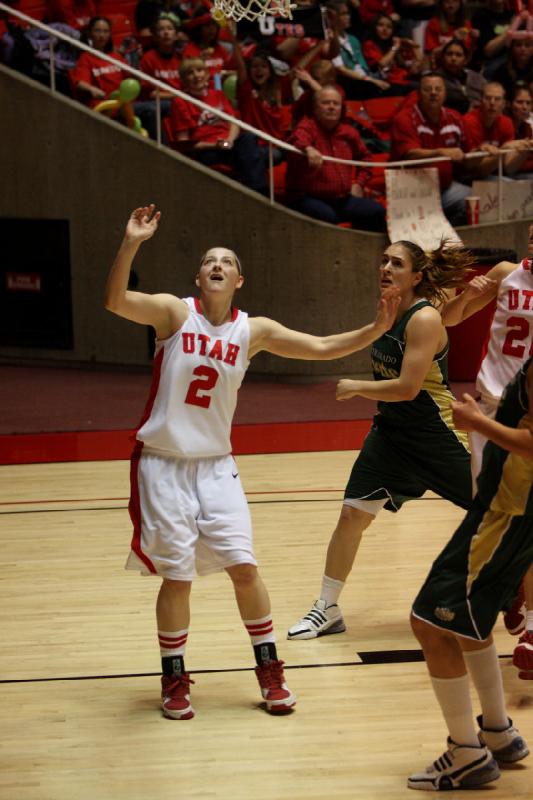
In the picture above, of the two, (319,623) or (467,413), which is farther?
(319,623)

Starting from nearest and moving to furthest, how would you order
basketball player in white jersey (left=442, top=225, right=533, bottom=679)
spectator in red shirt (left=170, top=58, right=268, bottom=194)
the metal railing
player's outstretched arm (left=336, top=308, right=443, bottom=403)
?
player's outstretched arm (left=336, top=308, right=443, bottom=403) → basketball player in white jersey (left=442, top=225, right=533, bottom=679) → the metal railing → spectator in red shirt (left=170, top=58, right=268, bottom=194)

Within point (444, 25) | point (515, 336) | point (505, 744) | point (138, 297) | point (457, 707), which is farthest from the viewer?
point (444, 25)

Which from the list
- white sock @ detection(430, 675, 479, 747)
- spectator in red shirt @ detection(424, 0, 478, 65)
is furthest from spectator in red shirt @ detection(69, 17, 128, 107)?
white sock @ detection(430, 675, 479, 747)

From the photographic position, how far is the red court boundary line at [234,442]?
9.03m

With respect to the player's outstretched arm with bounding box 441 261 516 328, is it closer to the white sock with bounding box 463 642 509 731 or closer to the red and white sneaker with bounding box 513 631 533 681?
the red and white sneaker with bounding box 513 631 533 681

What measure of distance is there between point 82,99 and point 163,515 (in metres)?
7.89

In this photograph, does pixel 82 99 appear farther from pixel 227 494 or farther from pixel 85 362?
pixel 227 494

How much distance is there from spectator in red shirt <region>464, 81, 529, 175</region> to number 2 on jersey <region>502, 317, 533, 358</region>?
21.0 feet

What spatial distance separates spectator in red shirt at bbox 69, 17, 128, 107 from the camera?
11.7 m

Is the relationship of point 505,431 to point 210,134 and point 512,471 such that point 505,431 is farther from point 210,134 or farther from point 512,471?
point 210,134

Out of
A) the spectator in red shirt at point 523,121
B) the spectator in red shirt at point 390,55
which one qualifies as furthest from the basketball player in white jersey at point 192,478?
the spectator in red shirt at point 390,55

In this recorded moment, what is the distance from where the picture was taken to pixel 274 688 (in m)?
4.82

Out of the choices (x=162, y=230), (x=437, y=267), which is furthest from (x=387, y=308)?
(x=162, y=230)

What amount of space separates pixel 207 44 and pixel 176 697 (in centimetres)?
915
